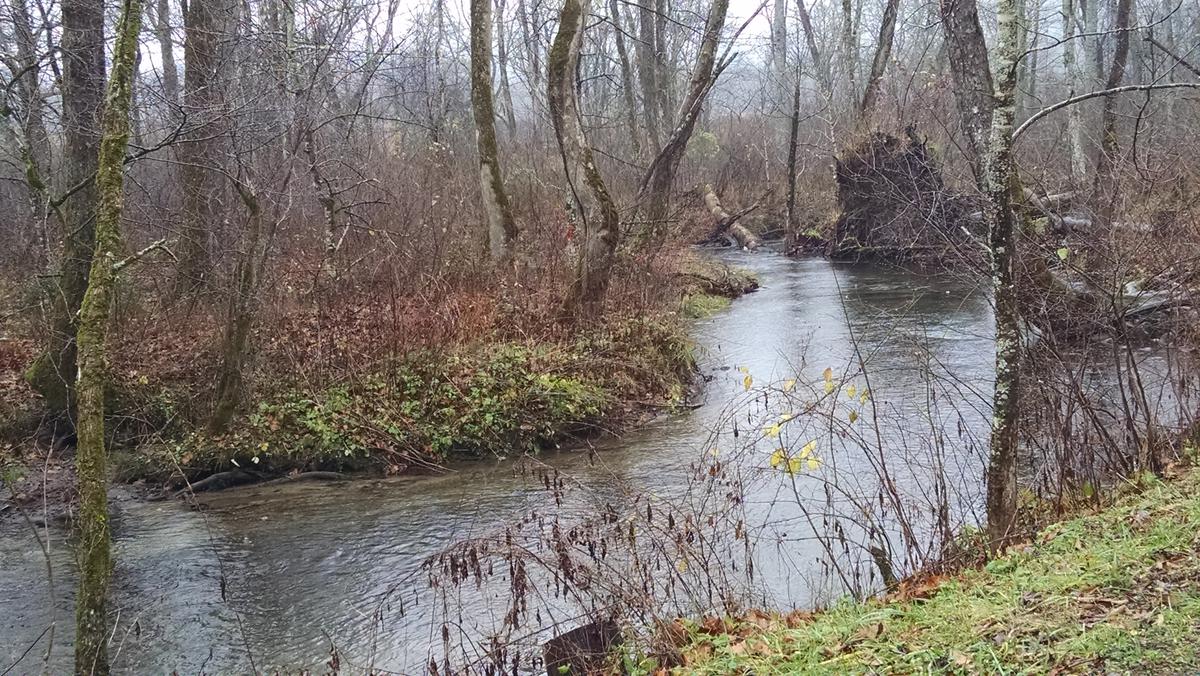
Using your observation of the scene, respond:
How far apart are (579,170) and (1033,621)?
916cm

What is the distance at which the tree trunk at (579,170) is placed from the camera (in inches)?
447

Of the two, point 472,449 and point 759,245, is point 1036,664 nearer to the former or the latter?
point 472,449

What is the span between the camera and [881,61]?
23.1 meters

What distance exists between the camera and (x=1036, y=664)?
119 inches

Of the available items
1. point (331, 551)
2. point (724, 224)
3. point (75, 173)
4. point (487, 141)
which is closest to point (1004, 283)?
point (331, 551)

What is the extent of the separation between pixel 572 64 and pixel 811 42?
60.9 ft

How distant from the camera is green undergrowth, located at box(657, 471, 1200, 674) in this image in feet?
9.96

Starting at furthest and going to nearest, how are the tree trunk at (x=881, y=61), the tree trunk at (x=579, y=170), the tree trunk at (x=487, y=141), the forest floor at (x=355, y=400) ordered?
1. the tree trunk at (x=881, y=61)
2. the tree trunk at (x=487, y=141)
3. the tree trunk at (x=579, y=170)
4. the forest floor at (x=355, y=400)

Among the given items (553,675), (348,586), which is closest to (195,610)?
(348,586)

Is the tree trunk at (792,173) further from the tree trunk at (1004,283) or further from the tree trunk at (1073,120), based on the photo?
the tree trunk at (1004,283)

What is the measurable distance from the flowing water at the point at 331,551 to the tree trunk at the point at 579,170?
6.82ft

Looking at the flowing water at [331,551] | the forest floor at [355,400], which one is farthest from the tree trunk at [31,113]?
the flowing water at [331,551]

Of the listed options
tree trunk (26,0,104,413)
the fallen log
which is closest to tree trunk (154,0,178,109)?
tree trunk (26,0,104,413)

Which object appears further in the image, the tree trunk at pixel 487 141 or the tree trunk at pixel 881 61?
the tree trunk at pixel 881 61
